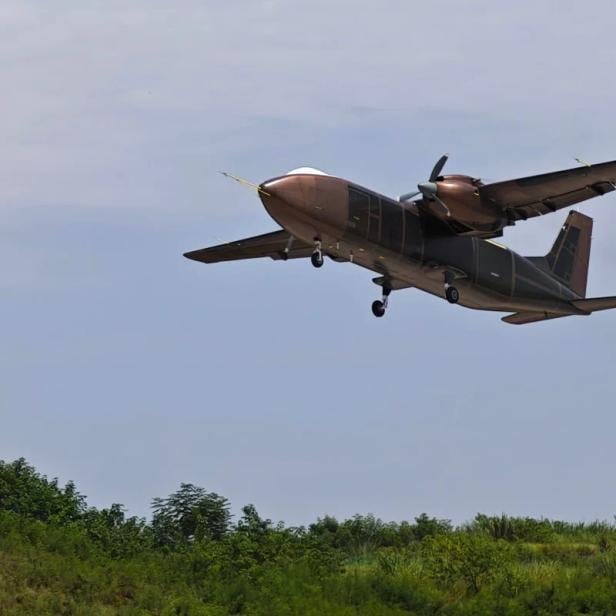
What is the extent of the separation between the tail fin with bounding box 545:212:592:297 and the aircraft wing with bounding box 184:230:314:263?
978 centimetres

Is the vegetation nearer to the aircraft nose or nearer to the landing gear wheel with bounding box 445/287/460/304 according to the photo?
the landing gear wheel with bounding box 445/287/460/304

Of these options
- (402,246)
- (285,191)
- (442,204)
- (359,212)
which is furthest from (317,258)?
(442,204)

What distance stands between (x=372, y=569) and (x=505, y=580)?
482cm

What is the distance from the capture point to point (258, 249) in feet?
158

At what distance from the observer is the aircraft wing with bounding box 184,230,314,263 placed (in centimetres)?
4741

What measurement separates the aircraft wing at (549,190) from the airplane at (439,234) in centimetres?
3

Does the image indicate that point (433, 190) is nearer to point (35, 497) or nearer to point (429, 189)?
→ point (429, 189)

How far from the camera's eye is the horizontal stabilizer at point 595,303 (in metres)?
49.3

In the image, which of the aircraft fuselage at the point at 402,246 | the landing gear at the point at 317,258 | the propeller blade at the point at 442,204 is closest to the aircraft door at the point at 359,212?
the aircraft fuselage at the point at 402,246

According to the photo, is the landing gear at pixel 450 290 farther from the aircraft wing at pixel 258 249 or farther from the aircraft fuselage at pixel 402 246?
the aircraft wing at pixel 258 249

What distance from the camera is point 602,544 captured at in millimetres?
47531

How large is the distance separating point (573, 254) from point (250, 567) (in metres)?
19.4

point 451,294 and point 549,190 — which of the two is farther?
point 451,294

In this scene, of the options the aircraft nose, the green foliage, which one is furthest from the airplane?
the green foliage
